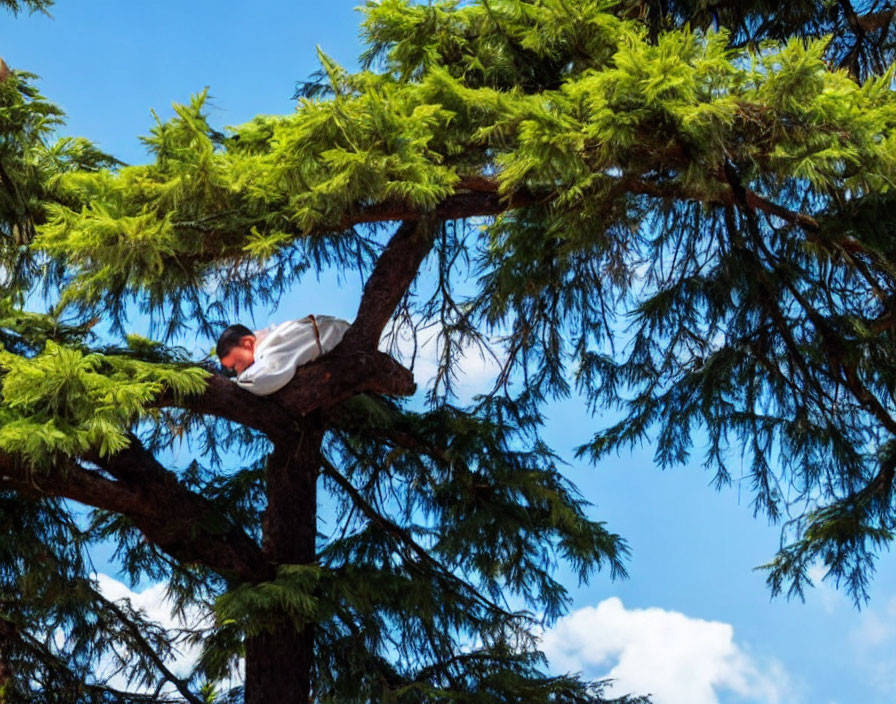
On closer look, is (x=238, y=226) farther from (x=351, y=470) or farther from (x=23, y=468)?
(x=351, y=470)

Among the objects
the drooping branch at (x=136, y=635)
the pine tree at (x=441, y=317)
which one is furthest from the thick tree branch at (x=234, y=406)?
the drooping branch at (x=136, y=635)

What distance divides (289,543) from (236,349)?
0.79m

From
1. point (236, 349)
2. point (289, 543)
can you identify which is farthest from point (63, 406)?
point (289, 543)

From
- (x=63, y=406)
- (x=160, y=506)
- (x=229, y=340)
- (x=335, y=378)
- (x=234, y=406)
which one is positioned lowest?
(x=63, y=406)

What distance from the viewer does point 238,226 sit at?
3.74 meters

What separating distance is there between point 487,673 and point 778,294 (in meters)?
1.98

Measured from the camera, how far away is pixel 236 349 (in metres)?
4.29

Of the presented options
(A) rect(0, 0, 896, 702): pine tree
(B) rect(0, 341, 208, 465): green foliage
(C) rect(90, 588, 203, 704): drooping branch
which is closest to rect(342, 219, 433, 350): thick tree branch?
(A) rect(0, 0, 896, 702): pine tree

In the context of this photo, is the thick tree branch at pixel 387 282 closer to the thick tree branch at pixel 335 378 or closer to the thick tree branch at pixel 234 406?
the thick tree branch at pixel 335 378

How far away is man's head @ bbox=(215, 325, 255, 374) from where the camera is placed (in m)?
4.30

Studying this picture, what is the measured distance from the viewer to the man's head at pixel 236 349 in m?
4.30

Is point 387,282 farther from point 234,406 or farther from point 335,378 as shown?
point 234,406

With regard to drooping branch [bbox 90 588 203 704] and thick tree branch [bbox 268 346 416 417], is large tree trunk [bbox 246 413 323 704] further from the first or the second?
drooping branch [bbox 90 588 203 704]

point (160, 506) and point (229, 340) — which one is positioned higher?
point (229, 340)
